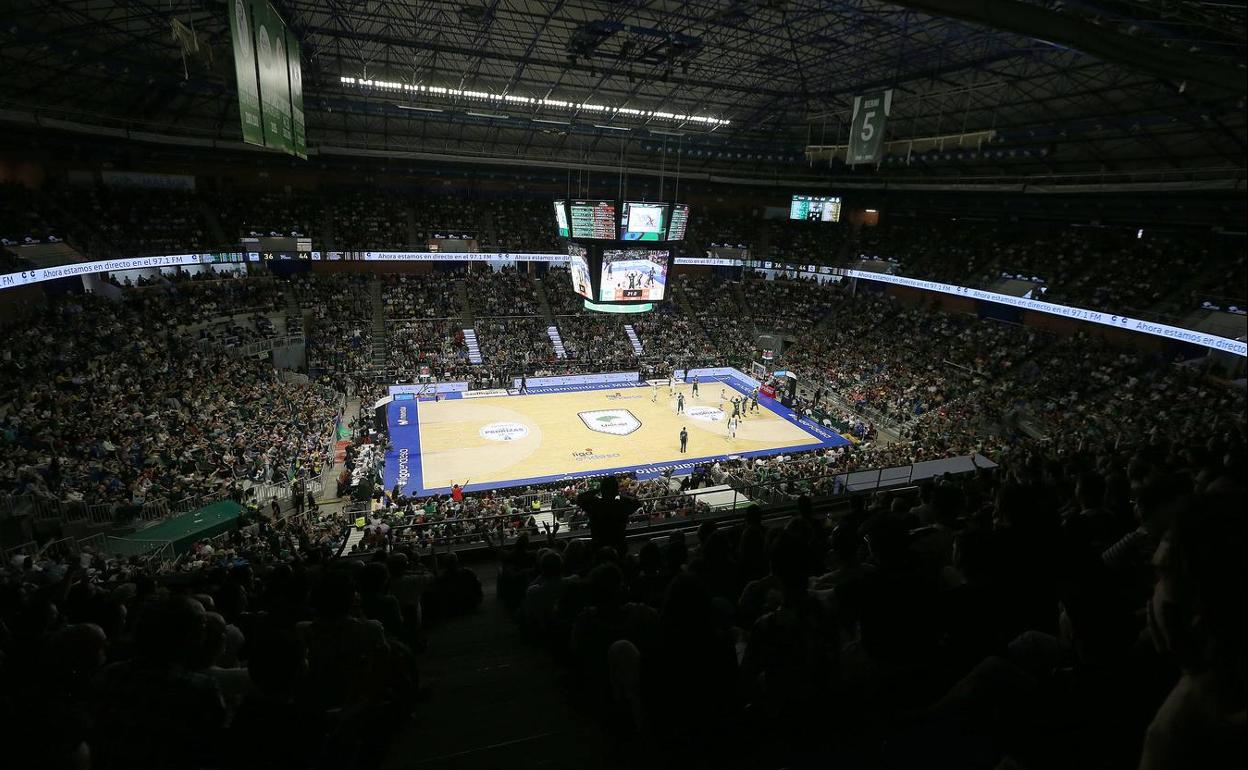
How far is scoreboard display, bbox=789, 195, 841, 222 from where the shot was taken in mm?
40062

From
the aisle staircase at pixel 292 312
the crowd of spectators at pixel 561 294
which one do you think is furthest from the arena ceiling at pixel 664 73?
the crowd of spectators at pixel 561 294

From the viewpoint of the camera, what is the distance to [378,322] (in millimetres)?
33719

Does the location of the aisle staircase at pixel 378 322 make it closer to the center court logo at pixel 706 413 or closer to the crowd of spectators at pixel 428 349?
the crowd of spectators at pixel 428 349

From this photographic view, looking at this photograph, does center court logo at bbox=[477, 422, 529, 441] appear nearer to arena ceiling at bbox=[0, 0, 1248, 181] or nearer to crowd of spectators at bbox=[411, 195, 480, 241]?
arena ceiling at bbox=[0, 0, 1248, 181]

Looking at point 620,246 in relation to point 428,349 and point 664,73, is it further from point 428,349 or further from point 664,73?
point 428,349

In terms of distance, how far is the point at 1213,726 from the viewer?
135cm

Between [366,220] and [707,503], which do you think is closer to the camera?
[707,503]

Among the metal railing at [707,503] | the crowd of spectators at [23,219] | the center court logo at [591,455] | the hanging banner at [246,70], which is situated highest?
the hanging banner at [246,70]

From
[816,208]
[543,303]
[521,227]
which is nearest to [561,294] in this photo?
[543,303]

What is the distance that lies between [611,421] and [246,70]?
20224mm

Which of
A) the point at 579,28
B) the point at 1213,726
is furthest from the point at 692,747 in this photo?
the point at 579,28

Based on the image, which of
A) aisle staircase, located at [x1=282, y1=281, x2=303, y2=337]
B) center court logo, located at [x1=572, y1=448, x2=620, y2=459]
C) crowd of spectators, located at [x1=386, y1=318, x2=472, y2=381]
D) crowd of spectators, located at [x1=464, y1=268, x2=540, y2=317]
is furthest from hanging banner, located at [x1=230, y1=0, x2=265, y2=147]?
crowd of spectators, located at [x1=464, y1=268, x2=540, y2=317]

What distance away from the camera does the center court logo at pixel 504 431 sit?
2559 cm

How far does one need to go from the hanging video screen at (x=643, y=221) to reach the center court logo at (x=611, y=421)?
833cm
